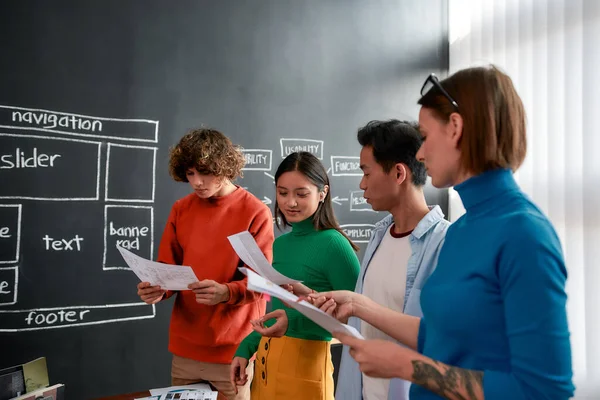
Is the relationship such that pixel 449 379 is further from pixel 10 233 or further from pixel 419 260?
pixel 10 233

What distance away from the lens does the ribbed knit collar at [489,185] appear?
0.89m

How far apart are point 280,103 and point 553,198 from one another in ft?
5.35

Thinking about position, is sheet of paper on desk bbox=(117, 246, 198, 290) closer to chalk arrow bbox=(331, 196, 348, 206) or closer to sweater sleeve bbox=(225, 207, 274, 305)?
sweater sleeve bbox=(225, 207, 274, 305)

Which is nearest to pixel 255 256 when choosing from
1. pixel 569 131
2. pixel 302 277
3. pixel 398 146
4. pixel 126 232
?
pixel 302 277

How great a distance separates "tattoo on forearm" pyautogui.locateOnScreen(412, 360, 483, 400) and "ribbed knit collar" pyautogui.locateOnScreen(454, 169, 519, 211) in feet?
0.96

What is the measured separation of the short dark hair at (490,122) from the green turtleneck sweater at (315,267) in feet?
2.66

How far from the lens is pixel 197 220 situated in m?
2.08

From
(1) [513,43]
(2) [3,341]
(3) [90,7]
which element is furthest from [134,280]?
(1) [513,43]

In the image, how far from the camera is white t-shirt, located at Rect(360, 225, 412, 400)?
4.63 feet

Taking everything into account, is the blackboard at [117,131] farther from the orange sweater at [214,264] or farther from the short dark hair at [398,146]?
the short dark hair at [398,146]

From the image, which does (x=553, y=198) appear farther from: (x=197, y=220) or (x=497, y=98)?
(x=497, y=98)

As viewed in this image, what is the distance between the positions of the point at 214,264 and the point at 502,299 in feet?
4.53

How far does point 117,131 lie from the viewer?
2.62m

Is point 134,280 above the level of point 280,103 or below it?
below
